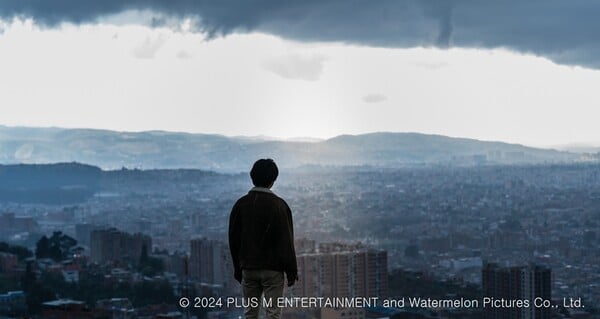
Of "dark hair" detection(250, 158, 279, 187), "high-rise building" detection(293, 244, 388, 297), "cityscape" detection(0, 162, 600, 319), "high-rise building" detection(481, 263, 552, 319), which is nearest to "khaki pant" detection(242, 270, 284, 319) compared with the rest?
"dark hair" detection(250, 158, 279, 187)

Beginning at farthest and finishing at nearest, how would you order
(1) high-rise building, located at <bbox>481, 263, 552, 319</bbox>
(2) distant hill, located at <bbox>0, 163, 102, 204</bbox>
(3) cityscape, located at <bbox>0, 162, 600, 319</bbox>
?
(2) distant hill, located at <bbox>0, 163, 102, 204</bbox> → (3) cityscape, located at <bbox>0, 162, 600, 319</bbox> → (1) high-rise building, located at <bbox>481, 263, 552, 319</bbox>

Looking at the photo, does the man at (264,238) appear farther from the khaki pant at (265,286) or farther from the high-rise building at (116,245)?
the high-rise building at (116,245)

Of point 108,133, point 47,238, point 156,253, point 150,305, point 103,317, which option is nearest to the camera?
point 103,317

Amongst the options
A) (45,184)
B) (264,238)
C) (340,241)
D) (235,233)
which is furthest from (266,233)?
(45,184)

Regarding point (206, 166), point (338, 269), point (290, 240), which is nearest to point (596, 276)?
point (338, 269)

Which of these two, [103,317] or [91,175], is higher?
[91,175]

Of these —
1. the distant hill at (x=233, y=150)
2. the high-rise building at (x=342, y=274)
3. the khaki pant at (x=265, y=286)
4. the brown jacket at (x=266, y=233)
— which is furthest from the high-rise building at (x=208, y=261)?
the brown jacket at (x=266, y=233)

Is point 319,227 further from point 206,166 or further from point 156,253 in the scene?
point 206,166

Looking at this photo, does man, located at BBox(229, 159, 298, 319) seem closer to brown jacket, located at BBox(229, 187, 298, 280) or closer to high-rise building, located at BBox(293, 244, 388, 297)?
brown jacket, located at BBox(229, 187, 298, 280)
